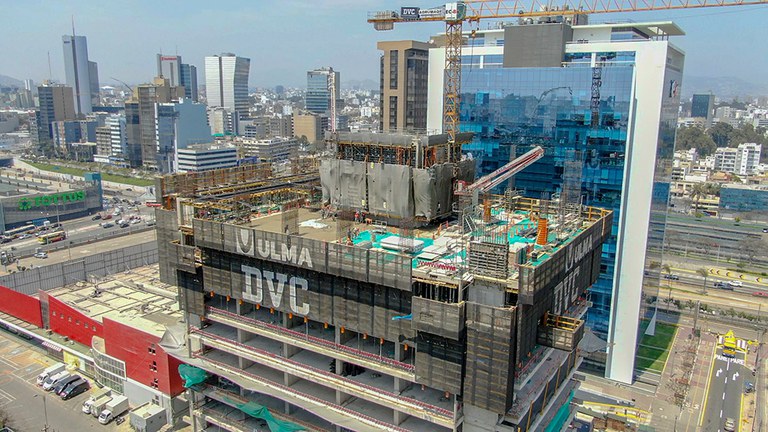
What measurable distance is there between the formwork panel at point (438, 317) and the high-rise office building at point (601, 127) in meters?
36.2

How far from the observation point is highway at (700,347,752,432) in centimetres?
6662

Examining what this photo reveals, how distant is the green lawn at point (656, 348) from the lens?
7800 cm

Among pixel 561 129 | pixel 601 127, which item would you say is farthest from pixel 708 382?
pixel 561 129

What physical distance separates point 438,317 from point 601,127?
44.0 m

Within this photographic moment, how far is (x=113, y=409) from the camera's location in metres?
65.7

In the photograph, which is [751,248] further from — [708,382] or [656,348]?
[708,382]

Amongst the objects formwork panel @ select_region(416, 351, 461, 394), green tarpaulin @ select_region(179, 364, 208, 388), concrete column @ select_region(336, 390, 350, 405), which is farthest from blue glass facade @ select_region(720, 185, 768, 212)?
green tarpaulin @ select_region(179, 364, 208, 388)

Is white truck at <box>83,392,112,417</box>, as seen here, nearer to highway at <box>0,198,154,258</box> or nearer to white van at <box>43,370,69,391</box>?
white van at <box>43,370,69,391</box>

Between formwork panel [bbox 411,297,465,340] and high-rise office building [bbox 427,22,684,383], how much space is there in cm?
3621

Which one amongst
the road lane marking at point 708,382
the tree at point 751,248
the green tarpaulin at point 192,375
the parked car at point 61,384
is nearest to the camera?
the green tarpaulin at point 192,375

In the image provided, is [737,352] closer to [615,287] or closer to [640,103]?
[615,287]

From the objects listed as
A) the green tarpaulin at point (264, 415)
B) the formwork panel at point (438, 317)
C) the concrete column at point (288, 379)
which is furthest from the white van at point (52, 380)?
the formwork panel at point (438, 317)

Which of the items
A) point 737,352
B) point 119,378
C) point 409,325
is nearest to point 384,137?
point 409,325

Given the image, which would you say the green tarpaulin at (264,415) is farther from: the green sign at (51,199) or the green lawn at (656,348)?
the green sign at (51,199)
